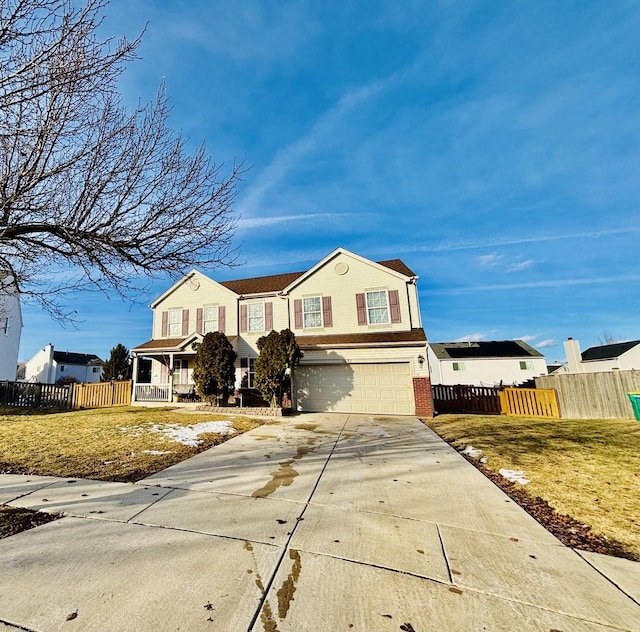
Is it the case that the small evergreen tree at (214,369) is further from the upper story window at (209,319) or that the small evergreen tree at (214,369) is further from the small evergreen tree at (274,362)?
the upper story window at (209,319)

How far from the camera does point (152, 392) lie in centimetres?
1576

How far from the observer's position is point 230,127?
20.3 ft

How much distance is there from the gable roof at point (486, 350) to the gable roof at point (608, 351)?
4.98 metres

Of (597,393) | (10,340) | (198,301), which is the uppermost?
(198,301)

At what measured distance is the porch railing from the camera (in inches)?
611

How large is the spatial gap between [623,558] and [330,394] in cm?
1153

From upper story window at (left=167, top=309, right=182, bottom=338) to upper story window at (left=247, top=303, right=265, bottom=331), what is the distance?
4346 mm

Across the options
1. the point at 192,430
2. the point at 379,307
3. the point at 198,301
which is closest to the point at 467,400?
the point at 379,307

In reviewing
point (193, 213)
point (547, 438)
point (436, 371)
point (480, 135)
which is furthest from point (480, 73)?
point (436, 371)

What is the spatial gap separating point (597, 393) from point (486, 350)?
20.8m

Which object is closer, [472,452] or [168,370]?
[472,452]

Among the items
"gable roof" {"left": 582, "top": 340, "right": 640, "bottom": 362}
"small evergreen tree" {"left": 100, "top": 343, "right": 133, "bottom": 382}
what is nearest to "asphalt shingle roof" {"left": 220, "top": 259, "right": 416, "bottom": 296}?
"small evergreen tree" {"left": 100, "top": 343, "right": 133, "bottom": 382}

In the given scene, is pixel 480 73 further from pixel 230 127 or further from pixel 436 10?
pixel 230 127

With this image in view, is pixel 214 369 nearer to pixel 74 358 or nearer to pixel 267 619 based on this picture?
pixel 267 619
